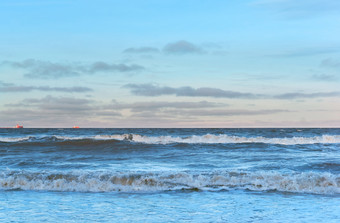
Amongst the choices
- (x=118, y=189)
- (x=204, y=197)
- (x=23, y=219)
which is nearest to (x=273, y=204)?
(x=204, y=197)

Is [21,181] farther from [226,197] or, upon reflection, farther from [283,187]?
[283,187]

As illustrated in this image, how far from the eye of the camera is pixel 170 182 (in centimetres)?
1122

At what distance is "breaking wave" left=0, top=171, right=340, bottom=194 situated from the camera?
10.7 meters

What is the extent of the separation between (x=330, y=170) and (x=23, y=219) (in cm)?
1083

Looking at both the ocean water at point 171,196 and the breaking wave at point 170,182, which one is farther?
the breaking wave at point 170,182

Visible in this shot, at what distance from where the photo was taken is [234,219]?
701 cm

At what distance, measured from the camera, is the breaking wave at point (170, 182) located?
10.7m

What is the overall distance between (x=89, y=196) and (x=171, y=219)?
3.29 meters

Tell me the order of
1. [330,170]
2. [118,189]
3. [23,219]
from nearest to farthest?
[23,219] < [118,189] < [330,170]

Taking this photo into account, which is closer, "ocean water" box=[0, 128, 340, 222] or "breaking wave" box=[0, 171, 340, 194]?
"ocean water" box=[0, 128, 340, 222]

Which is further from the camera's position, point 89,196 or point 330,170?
point 330,170

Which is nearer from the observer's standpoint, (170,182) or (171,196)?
(171,196)

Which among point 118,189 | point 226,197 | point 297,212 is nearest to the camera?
point 297,212

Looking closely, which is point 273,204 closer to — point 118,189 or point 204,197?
point 204,197
